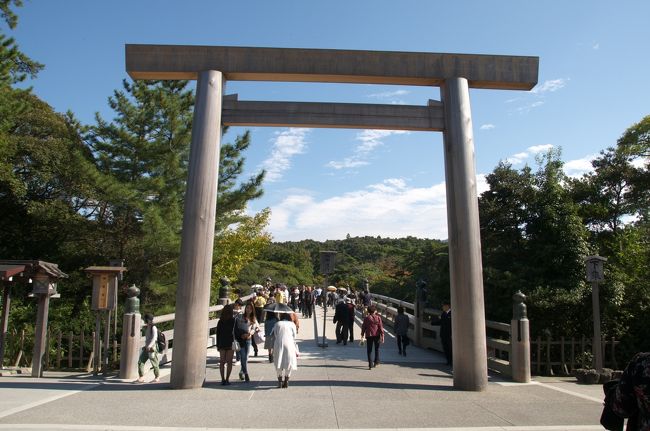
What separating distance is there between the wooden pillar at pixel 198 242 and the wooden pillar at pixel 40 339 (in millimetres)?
3473

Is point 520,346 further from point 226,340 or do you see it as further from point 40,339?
point 40,339

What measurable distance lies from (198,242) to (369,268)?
4942cm

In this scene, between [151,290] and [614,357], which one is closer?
[614,357]

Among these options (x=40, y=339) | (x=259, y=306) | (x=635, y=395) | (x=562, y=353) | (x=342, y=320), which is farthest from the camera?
(x=259, y=306)

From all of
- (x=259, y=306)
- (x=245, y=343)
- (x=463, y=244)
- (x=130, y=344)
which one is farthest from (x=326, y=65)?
(x=259, y=306)

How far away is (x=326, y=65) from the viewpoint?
9070mm

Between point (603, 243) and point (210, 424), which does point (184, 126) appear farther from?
point (603, 243)

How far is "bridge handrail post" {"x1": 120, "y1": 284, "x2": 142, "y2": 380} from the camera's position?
9.15m

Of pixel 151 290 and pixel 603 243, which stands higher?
pixel 603 243

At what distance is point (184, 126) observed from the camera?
17969mm

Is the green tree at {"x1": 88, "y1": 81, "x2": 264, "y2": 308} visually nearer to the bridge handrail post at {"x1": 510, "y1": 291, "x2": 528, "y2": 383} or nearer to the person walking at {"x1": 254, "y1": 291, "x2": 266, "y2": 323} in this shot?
the person walking at {"x1": 254, "y1": 291, "x2": 266, "y2": 323}

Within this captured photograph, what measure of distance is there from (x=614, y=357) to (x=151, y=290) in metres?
15.8

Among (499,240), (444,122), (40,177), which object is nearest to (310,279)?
(40,177)

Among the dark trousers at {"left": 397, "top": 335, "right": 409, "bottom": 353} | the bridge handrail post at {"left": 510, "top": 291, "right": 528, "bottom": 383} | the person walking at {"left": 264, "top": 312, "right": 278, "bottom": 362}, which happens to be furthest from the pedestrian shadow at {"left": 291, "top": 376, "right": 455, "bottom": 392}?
the dark trousers at {"left": 397, "top": 335, "right": 409, "bottom": 353}
